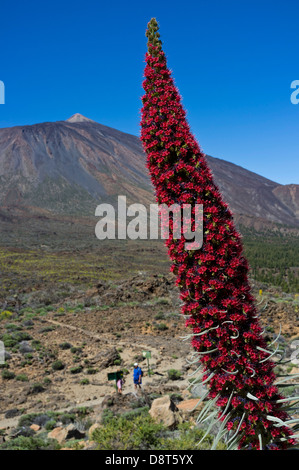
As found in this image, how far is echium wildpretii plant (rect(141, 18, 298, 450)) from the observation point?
2523mm

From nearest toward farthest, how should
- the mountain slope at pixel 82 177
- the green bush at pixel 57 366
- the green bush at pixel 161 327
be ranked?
the green bush at pixel 57 366 < the green bush at pixel 161 327 < the mountain slope at pixel 82 177

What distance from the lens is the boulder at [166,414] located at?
21.8 feet

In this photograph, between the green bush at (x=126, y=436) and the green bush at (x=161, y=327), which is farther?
the green bush at (x=161, y=327)

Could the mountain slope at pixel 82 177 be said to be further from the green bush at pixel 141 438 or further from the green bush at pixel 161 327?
the green bush at pixel 141 438

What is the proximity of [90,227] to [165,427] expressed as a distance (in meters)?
82.5

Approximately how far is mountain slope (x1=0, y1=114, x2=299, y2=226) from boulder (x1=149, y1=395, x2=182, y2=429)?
285ft

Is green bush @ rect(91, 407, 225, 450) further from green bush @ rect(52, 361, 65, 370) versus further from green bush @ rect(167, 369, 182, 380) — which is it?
green bush @ rect(52, 361, 65, 370)

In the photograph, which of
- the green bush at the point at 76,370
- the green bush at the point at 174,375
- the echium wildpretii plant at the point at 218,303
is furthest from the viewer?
the green bush at the point at 76,370

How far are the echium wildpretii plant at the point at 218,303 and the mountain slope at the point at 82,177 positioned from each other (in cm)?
9053

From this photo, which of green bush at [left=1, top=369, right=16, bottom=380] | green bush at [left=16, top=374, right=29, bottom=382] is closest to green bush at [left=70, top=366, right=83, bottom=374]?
green bush at [left=16, top=374, right=29, bottom=382]

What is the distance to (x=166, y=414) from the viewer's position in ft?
22.4

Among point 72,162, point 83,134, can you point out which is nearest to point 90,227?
point 72,162

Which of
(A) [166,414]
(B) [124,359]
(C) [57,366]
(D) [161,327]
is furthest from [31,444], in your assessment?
(D) [161,327]

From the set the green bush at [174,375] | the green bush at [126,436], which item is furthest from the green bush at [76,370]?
the green bush at [126,436]
